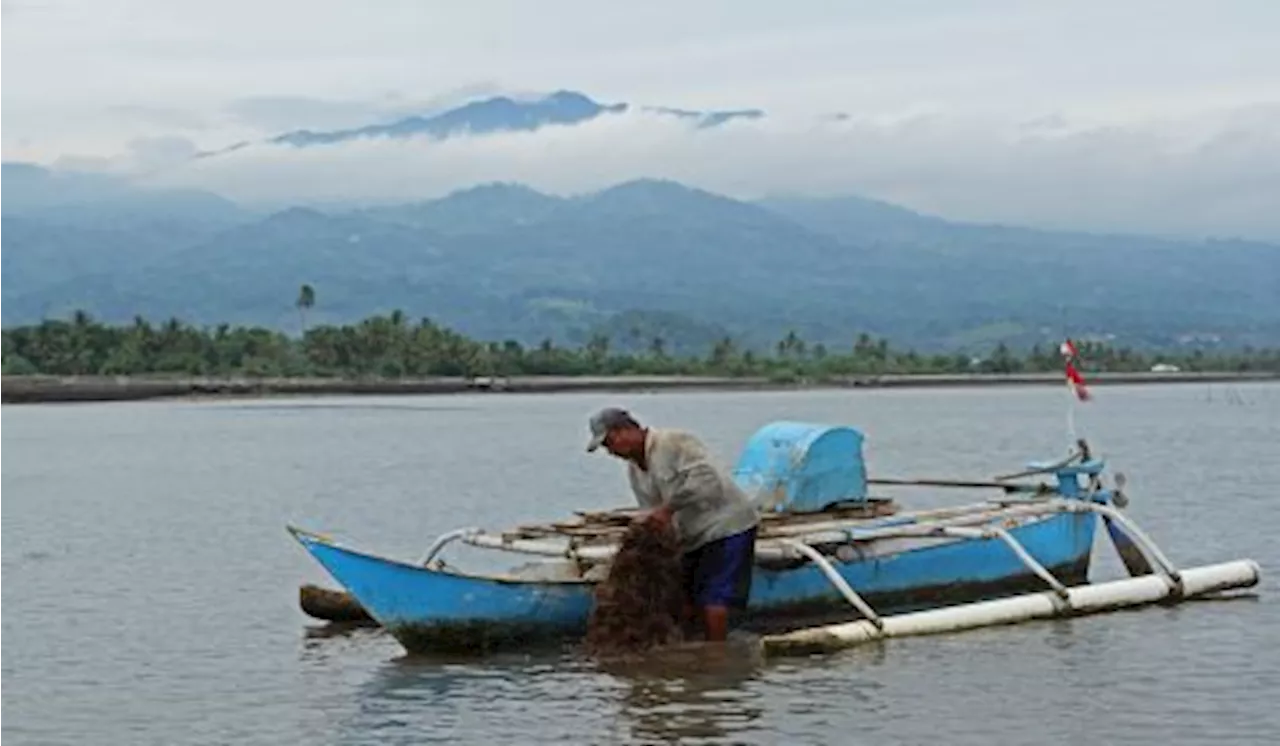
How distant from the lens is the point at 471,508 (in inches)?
1644

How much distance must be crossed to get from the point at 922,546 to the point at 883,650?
202 cm

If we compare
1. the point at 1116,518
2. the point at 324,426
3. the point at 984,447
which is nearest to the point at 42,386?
the point at 324,426

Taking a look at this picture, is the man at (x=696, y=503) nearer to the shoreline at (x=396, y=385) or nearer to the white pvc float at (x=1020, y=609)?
the white pvc float at (x=1020, y=609)

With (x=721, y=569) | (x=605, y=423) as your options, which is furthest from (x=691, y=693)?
(x=605, y=423)

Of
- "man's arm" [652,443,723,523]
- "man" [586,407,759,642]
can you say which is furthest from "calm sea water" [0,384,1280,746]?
"man's arm" [652,443,723,523]

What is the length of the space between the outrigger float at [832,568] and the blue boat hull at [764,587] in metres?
0.02

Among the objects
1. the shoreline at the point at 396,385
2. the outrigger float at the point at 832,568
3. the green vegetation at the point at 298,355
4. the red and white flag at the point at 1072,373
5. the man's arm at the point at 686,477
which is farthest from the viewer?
the green vegetation at the point at 298,355

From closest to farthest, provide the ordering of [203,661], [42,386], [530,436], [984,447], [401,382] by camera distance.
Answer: [203,661] < [984,447] < [530,436] < [42,386] < [401,382]

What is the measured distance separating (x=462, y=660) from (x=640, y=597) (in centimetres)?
180

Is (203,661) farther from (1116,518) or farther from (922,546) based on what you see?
(1116,518)

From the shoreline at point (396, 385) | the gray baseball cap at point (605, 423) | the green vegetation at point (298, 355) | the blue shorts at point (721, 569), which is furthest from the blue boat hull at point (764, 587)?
the green vegetation at point (298, 355)

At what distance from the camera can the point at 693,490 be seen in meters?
17.8

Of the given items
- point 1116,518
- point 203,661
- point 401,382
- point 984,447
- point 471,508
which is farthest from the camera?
point 401,382

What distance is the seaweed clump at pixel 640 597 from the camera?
1764 centimetres
